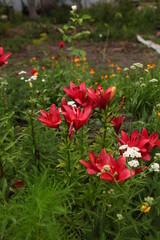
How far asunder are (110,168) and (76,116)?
34cm

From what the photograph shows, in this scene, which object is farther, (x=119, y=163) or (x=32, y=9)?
(x=32, y=9)

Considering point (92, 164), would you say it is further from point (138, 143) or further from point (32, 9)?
point (32, 9)

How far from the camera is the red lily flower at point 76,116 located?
5.60 ft

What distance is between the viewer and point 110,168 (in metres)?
1.63

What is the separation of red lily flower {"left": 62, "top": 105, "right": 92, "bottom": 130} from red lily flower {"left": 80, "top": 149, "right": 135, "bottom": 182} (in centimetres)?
20

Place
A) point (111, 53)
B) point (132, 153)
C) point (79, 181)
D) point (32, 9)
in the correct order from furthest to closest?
point (32, 9)
point (111, 53)
point (79, 181)
point (132, 153)

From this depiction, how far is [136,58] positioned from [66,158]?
5566mm

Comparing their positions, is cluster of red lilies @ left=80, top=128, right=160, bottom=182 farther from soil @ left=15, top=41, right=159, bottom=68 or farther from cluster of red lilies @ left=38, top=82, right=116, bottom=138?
soil @ left=15, top=41, right=159, bottom=68

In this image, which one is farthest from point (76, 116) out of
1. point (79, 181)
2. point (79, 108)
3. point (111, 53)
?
point (111, 53)

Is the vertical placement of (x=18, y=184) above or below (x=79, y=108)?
below

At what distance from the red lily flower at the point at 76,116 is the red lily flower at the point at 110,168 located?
20cm

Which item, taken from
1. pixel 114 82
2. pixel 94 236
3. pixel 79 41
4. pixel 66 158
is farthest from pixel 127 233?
pixel 79 41

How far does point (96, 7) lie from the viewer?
11250mm

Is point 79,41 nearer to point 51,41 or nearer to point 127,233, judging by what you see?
point 51,41
